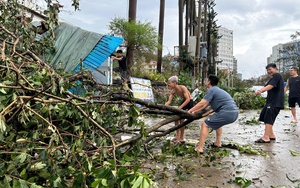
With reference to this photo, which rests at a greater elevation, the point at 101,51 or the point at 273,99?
the point at 101,51

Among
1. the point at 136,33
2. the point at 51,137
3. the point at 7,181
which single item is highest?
the point at 136,33

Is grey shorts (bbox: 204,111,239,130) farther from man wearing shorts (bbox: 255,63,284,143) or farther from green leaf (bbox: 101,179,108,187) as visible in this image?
green leaf (bbox: 101,179,108,187)

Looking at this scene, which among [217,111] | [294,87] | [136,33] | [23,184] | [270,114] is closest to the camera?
[23,184]

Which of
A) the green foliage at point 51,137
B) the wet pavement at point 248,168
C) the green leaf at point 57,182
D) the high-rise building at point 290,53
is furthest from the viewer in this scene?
the high-rise building at point 290,53

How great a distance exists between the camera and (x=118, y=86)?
14.7 ft

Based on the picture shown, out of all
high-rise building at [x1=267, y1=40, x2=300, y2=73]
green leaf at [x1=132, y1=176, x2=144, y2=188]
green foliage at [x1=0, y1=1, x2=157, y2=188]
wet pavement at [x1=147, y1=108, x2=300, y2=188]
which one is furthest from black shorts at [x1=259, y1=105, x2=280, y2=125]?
high-rise building at [x1=267, y1=40, x2=300, y2=73]

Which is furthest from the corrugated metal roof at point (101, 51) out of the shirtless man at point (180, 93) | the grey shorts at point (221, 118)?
the grey shorts at point (221, 118)

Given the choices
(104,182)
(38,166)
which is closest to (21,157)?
(38,166)

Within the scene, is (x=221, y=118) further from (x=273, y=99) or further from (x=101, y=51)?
(x=101, y=51)

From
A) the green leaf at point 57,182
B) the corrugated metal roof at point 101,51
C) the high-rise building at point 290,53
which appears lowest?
the green leaf at point 57,182

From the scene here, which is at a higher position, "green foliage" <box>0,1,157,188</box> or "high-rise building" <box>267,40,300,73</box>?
"high-rise building" <box>267,40,300,73</box>

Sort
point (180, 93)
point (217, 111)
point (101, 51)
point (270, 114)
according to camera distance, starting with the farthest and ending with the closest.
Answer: point (101, 51), point (180, 93), point (270, 114), point (217, 111)

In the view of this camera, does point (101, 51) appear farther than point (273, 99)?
Yes

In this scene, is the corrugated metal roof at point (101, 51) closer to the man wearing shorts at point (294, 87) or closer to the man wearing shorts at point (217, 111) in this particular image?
the man wearing shorts at point (217, 111)
